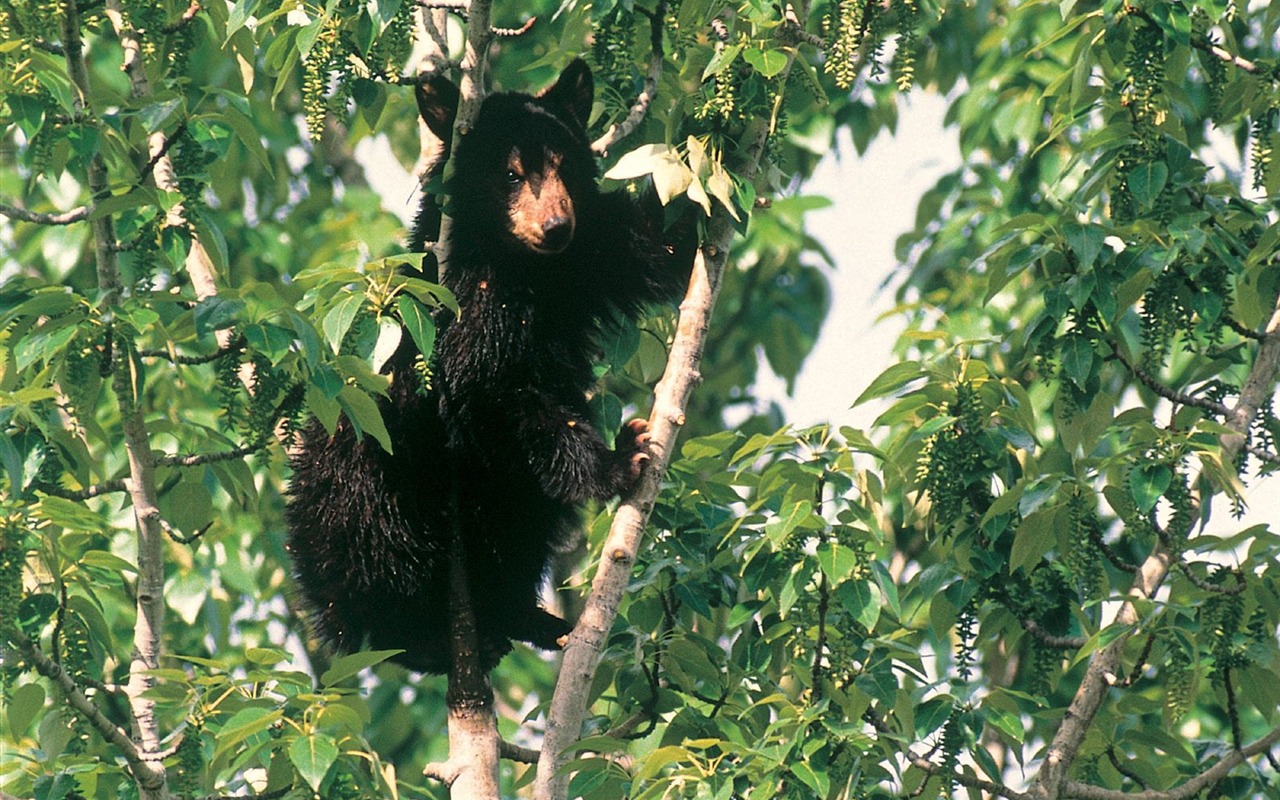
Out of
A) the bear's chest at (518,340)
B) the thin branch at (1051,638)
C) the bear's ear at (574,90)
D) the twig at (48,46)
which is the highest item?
the bear's ear at (574,90)

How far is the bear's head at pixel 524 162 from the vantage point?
493cm

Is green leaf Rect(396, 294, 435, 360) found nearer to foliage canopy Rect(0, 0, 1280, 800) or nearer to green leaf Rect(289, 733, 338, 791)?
foliage canopy Rect(0, 0, 1280, 800)

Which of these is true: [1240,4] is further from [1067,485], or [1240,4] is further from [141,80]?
[141,80]

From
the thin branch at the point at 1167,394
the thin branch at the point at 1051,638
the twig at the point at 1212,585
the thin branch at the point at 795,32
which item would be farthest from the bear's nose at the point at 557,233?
the twig at the point at 1212,585

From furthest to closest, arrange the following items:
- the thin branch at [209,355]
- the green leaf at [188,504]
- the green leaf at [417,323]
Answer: the green leaf at [188,504] < the thin branch at [209,355] < the green leaf at [417,323]

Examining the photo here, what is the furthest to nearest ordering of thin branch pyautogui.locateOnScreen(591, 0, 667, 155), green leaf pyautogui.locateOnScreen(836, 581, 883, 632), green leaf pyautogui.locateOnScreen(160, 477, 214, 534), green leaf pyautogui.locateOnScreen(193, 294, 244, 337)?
green leaf pyautogui.locateOnScreen(160, 477, 214, 534) < thin branch pyautogui.locateOnScreen(591, 0, 667, 155) < green leaf pyautogui.locateOnScreen(836, 581, 883, 632) < green leaf pyautogui.locateOnScreen(193, 294, 244, 337)

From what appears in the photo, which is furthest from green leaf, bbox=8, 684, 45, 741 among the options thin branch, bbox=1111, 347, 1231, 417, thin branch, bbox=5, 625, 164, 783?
thin branch, bbox=1111, 347, 1231, 417

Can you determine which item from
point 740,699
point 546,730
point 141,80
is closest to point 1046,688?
point 740,699

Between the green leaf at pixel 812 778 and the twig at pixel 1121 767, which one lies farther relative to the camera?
the twig at pixel 1121 767

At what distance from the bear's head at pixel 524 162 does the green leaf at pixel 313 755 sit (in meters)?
2.03

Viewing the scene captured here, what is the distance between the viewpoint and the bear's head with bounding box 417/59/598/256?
4934mm

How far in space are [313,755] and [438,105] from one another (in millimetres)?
2398

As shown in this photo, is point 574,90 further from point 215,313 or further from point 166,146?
point 215,313

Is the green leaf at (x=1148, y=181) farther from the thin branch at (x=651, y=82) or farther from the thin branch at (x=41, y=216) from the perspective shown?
the thin branch at (x=41, y=216)
